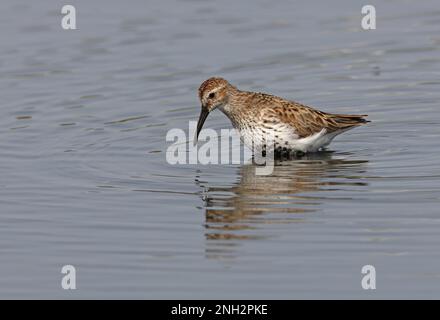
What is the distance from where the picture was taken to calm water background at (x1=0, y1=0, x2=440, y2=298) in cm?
1185

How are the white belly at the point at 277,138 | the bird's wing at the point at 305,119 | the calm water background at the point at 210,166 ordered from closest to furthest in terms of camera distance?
the calm water background at the point at 210,166 → the white belly at the point at 277,138 → the bird's wing at the point at 305,119

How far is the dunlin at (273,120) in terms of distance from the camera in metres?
17.0

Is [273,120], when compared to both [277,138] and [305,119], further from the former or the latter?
[305,119]

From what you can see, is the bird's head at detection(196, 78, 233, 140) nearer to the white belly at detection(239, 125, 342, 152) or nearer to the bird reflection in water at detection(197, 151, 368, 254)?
the white belly at detection(239, 125, 342, 152)

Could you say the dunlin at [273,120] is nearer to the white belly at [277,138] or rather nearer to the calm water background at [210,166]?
the white belly at [277,138]

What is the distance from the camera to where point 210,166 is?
16.8m

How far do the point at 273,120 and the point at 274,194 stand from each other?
234 cm

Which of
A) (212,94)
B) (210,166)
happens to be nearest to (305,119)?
(212,94)

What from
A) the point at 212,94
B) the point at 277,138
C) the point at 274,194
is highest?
the point at 212,94

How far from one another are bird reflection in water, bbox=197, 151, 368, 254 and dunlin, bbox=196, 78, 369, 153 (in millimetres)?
297

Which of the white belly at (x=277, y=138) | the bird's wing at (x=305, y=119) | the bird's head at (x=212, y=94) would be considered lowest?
the white belly at (x=277, y=138)

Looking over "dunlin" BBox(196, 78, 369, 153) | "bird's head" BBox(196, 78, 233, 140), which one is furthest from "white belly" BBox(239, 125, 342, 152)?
"bird's head" BBox(196, 78, 233, 140)

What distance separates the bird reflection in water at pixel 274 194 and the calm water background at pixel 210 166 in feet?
0.14

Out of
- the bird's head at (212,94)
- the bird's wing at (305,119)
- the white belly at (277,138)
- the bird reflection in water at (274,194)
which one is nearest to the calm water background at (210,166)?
the bird reflection in water at (274,194)
